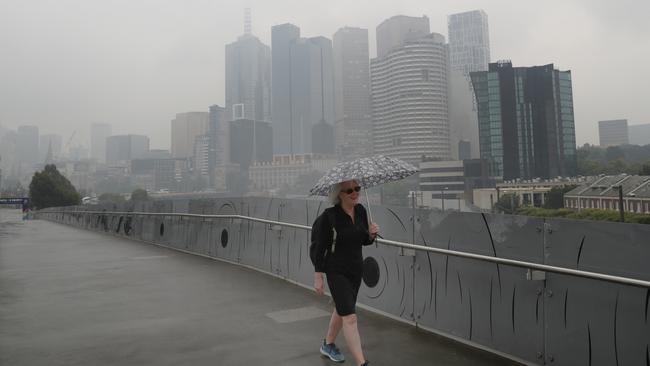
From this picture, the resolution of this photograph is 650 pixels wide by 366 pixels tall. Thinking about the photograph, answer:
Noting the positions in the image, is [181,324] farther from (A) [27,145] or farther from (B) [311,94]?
(A) [27,145]

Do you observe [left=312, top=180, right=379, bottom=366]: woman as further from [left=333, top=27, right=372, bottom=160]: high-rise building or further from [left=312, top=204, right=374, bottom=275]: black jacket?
[left=333, top=27, right=372, bottom=160]: high-rise building

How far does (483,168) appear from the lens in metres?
72.1

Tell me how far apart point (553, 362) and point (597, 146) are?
46.5 meters

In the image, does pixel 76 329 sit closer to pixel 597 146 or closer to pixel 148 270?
pixel 148 270

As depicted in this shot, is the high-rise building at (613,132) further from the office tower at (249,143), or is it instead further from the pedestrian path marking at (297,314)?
the office tower at (249,143)

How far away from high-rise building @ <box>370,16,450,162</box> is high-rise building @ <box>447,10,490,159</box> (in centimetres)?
358

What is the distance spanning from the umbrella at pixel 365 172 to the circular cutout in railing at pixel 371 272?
1.76 metres

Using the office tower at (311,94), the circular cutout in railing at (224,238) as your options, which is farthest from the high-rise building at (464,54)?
the circular cutout in railing at (224,238)

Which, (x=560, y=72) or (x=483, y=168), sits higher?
(x=560, y=72)

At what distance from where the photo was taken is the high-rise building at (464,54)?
11306cm

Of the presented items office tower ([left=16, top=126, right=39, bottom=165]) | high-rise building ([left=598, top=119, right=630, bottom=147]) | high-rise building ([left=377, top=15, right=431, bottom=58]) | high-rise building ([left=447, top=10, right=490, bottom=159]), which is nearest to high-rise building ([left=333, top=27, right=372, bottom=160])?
high-rise building ([left=377, top=15, right=431, bottom=58])

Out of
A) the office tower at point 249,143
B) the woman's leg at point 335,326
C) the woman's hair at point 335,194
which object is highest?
the office tower at point 249,143

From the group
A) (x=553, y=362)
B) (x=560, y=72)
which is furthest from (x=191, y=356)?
(x=560, y=72)

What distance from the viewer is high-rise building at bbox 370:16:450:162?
99.1 meters
